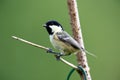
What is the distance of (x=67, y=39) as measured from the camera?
7.27 feet

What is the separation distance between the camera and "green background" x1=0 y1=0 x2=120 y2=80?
412cm

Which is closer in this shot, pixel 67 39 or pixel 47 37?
pixel 67 39

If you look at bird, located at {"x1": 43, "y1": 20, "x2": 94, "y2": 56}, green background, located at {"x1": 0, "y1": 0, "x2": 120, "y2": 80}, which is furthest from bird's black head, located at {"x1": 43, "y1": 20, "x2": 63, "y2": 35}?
green background, located at {"x1": 0, "y1": 0, "x2": 120, "y2": 80}

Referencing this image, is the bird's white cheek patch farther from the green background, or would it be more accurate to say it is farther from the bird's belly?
the green background

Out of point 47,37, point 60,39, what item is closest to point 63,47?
point 60,39

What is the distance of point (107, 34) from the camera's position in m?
4.46

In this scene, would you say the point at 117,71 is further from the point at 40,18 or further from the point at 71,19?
the point at 71,19

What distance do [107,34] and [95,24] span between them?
127mm

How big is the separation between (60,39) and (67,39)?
0.19ft

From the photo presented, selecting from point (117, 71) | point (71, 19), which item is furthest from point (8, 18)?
point (71, 19)

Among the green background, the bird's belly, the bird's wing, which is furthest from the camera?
the green background

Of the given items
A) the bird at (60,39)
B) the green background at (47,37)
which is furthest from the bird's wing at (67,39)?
the green background at (47,37)

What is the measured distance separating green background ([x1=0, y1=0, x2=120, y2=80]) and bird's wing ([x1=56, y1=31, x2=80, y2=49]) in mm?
1678

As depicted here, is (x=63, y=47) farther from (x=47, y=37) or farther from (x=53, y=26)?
(x=47, y=37)
